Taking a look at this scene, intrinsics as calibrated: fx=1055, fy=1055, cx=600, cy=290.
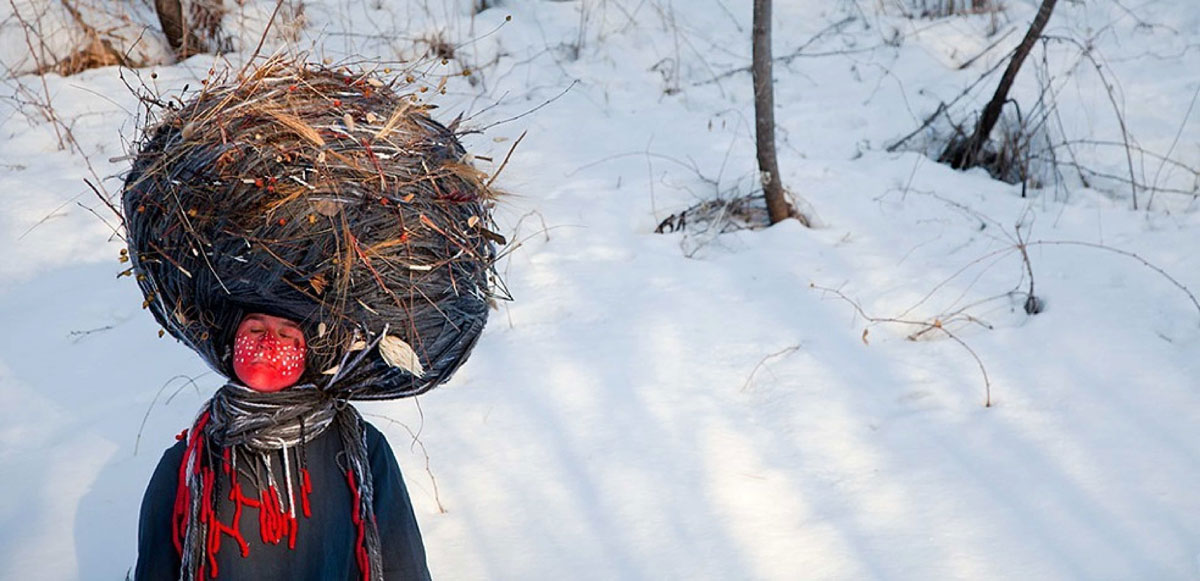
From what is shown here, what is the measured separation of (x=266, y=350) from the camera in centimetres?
166

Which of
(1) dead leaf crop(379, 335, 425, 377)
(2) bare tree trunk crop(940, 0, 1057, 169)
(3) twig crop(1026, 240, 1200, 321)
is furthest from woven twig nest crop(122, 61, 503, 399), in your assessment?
(2) bare tree trunk crop(940, 0, 1057, 169)

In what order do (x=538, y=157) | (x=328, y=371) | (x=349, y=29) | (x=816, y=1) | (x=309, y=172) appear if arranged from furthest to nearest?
(x=816, y=1)
(x=349, y=29)
(x=538, y=157)
(x=328, y=371)
(x=309, y=172)

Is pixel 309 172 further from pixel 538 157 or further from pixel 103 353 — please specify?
pixel 538 157

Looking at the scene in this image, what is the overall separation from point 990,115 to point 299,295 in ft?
10.9

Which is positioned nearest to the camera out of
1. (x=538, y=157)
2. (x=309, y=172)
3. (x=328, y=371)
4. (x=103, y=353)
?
(x=309, y=172)

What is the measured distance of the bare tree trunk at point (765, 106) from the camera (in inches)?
140

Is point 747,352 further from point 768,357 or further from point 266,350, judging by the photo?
point 266,350

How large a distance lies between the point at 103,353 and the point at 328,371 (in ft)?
5.50

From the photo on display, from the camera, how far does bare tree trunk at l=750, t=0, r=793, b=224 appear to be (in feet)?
11.7

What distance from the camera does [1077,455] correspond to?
261 centimetres

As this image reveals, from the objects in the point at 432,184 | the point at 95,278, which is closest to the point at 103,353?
the point at 95,278

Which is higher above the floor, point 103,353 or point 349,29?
point 349,29

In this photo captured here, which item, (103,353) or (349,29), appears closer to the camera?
(103,353)

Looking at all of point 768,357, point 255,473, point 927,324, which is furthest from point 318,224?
point 927,324
